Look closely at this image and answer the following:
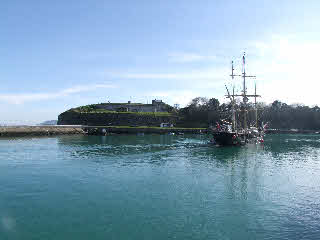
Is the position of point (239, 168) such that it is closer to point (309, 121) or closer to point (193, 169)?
point (193, 169)

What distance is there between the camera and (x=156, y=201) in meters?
21.0

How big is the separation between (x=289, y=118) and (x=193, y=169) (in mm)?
135590

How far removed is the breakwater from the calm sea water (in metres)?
56.0

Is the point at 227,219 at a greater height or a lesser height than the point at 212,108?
lesser

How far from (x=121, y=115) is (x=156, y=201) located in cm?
10244

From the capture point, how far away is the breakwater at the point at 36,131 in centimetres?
8509

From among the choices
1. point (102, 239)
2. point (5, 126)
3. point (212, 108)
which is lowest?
point (102, 239)

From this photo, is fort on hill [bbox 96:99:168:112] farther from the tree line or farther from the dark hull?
the dark hull

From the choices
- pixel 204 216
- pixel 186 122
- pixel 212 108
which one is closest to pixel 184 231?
pixel 204 216

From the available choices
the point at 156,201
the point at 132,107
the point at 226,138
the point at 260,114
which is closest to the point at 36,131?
the point at 132,107

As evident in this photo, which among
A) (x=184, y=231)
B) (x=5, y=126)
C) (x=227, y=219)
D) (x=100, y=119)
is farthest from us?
(x=100, y=119)

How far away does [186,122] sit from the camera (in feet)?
438

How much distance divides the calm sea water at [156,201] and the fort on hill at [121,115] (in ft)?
278

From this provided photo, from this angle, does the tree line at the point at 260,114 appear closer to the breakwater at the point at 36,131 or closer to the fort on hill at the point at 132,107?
the fort on hill at the point at 132,107
